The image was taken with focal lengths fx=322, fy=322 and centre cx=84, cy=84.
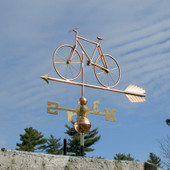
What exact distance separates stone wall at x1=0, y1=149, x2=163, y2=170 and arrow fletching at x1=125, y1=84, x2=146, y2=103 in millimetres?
1521

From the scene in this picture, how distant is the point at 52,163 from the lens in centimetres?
431

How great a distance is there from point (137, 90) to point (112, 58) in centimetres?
80

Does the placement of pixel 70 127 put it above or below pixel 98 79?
above

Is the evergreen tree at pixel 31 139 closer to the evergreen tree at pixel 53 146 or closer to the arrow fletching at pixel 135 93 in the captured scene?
the evergreen tree at pixel 53 146

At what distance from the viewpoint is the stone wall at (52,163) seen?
4.02 meters

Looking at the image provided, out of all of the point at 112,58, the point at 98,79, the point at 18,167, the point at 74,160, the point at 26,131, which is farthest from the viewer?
the point at 26,131

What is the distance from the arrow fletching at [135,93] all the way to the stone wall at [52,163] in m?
1.52

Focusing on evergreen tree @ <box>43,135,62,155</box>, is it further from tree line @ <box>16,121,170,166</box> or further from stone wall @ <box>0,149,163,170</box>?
stone wall @ <box>0,149,163,170</box>

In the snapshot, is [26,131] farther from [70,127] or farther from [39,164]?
[39,164]

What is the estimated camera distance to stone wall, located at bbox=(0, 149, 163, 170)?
13.2 ft

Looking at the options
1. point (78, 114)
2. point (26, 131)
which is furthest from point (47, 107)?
point (26, 131)

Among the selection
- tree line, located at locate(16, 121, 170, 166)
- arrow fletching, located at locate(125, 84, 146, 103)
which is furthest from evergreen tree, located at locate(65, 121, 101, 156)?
arrow fletching, located at locate(125, 84, 146, 103)

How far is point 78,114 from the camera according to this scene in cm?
540

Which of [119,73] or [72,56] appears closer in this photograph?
[72,56]
